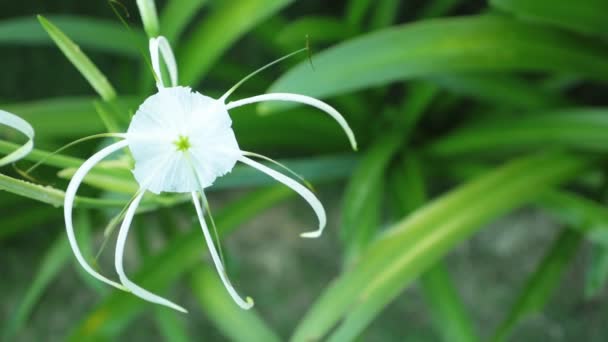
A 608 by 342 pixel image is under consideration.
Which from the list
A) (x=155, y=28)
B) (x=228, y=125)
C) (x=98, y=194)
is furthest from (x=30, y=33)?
(x=228, y=125)

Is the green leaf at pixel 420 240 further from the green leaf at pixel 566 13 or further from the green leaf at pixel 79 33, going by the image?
the green leaf at pixel 79 33

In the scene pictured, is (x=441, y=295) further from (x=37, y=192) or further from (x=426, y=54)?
(x=37, y=192)

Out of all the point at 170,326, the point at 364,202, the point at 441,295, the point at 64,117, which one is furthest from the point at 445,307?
the point at 64,117

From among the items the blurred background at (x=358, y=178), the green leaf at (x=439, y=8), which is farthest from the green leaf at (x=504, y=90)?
the green leaf at (x=439, y=8)

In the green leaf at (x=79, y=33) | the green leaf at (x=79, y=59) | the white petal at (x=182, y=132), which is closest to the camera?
the white petal at (x=182, y=132)

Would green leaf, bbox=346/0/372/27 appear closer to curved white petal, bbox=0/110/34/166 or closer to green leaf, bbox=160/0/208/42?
green leaf, bbox=160/0/208/42

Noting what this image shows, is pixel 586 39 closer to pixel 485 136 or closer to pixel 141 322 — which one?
pixel 485 136
